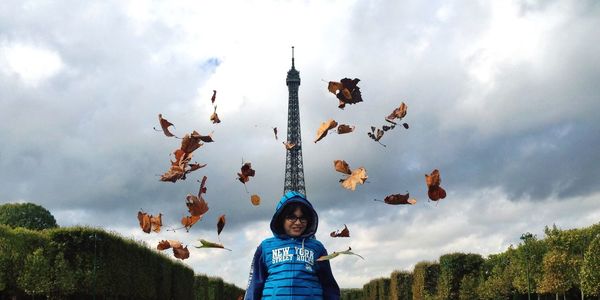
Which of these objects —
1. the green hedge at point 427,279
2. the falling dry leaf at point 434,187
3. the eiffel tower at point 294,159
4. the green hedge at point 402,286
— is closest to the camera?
the falling dry leaf at point 434,187

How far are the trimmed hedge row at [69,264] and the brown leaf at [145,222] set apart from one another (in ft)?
76.6

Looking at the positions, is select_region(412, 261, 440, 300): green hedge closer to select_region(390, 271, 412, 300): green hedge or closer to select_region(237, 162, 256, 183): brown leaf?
select_region(390, 271, 412, 300): green hedge

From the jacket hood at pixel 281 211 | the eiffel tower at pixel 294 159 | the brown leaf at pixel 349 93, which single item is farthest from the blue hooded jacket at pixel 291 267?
the eiffel tower at pixel 294 159

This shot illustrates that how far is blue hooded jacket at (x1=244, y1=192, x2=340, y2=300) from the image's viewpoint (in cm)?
618

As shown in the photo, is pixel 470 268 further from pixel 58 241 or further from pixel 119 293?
pixel 58 241

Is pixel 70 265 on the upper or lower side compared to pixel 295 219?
upper

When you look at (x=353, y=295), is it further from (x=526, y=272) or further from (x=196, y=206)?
(x=196, y=206)

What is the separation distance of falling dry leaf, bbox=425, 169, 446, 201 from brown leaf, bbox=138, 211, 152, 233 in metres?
3.00

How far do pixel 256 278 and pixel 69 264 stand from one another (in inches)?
988

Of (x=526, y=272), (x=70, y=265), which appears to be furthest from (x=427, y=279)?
(x=70, y=265)

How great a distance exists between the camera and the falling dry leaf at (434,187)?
20.1 feet

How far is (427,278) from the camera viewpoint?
45.5m

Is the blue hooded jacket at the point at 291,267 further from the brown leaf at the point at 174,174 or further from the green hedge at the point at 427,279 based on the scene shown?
the green hedge at the point at 427,279

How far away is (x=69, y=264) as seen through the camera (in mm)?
29359
